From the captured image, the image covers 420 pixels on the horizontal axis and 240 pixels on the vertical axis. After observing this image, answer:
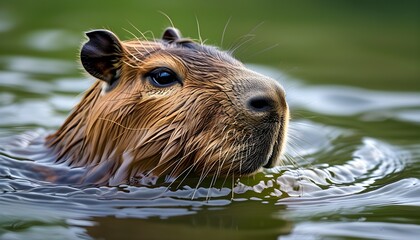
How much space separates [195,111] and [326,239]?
97 centimetres

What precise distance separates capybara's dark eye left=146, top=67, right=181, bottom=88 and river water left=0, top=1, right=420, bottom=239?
53 cm

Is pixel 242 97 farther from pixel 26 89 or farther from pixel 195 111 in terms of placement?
pixel 26 89

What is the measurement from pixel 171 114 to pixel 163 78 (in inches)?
8.8

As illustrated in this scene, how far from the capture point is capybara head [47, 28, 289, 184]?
4375 mm

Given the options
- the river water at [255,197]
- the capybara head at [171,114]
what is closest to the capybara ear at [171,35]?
the capybara head at [171,114]

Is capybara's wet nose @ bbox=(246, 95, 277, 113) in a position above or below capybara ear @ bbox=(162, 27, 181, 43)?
below

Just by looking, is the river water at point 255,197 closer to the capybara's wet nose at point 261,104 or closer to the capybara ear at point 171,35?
the capybara's wet nose at point 261,104

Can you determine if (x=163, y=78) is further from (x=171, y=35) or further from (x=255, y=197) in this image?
(x=255, y=197)

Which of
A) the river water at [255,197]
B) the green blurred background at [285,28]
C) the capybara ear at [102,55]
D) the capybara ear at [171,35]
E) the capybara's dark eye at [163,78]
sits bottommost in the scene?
the river water at [255,197]

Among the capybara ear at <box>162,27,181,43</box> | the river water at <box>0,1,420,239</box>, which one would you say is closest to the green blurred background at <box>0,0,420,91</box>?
the river water at <box>0,1,420,239</box>

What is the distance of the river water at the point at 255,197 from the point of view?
4.09 meters

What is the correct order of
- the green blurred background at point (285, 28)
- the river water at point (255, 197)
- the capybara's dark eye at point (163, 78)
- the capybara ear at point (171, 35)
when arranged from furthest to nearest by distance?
1. the green blurred background at point (285, 28)
2. the capybara ear at point (171, 35)
3. the capybara's dark eye at point (163, 78)
4. the river water at point (255, 197)

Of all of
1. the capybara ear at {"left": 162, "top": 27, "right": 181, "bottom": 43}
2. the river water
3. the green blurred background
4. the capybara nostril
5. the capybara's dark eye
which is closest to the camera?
the river water

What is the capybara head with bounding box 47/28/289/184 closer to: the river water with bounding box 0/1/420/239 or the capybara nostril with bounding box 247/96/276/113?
the capybara nostril with bounding box 247/96/276/113
